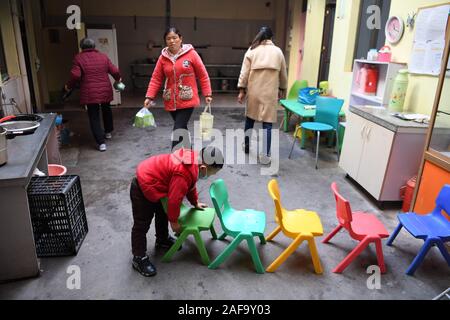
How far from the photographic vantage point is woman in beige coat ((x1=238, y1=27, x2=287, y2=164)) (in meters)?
3.89

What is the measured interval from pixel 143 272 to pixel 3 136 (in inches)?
46.7

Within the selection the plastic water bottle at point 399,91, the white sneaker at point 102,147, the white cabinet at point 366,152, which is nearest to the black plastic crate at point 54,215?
the white sneaker at point 102,147

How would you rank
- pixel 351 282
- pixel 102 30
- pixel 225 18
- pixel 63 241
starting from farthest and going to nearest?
pixel 225 18 < pixel 102 30 < pixel 63 241 < pixel 351 282

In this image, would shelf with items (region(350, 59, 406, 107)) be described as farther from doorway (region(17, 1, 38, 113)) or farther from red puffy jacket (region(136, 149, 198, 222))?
doorway (region(17, 1, 38, 113))

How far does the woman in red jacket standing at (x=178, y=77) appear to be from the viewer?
3.42 meters

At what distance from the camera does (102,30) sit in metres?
6.61

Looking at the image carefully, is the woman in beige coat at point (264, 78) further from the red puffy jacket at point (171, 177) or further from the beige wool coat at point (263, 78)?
the red puffy jacket at point (171, 177)

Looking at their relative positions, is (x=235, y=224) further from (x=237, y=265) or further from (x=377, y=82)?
(x=377, y=82)

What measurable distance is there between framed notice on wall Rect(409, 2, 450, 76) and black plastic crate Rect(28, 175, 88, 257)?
3.16 m

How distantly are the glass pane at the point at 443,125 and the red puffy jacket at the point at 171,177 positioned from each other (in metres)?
1.91

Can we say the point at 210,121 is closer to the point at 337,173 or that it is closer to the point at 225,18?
the point at 337,173

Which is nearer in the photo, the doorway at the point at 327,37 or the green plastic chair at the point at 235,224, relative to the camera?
the green plastic chair at the point at 235,224

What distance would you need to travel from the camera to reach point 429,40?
10.4ft
